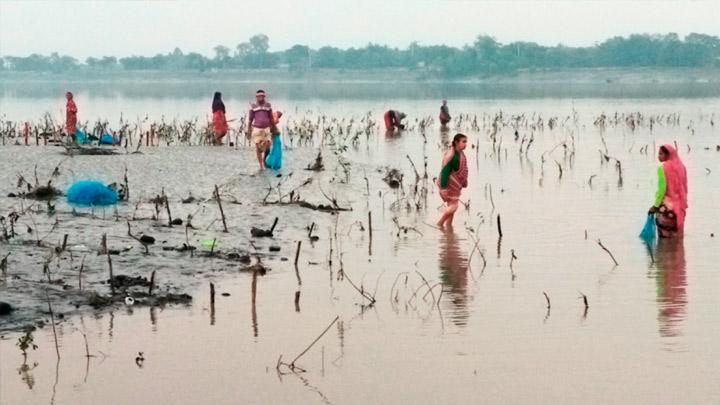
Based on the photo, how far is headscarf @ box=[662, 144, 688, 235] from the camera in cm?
1206

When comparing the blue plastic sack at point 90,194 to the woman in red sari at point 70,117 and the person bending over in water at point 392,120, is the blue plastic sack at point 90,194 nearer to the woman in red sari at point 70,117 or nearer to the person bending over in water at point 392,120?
the woman in red sari at point 70,117

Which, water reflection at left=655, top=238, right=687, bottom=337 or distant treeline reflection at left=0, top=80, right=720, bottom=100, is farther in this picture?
distant treeline reflection at left=0, top=80, right=720, bottom=100

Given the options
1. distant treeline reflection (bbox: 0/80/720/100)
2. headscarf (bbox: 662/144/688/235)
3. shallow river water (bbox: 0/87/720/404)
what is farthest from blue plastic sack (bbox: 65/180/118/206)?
distant treeline reflection (bbox: 0/80/720/100)

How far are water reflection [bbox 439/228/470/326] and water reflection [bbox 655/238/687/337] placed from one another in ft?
4.78

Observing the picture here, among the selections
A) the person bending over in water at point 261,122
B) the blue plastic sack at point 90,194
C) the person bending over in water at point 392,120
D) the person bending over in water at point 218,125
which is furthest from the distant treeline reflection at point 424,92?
the blue plastic sack at point 90,194

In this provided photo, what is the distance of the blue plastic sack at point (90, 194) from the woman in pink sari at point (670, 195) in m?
6.44

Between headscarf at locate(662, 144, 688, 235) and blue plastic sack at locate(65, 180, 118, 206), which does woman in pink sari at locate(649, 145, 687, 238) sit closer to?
headscarf at locate(662, 144, 688, 235)

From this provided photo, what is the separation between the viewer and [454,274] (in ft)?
35.1

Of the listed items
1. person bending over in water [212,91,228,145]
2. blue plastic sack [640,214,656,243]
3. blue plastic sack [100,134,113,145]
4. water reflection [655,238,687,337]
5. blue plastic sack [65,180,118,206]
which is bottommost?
water reflection [655,238,687,337]

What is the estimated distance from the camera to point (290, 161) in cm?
2147

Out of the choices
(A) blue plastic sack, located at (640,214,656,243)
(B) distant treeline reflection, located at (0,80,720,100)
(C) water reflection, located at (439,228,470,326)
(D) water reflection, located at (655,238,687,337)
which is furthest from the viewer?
(B) distant treeline reflection, located at (0,80,720,100)

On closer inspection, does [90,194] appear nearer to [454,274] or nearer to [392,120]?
[454,274]

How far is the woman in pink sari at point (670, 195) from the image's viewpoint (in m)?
12.1

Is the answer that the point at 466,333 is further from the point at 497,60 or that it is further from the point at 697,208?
the point at 497,60
